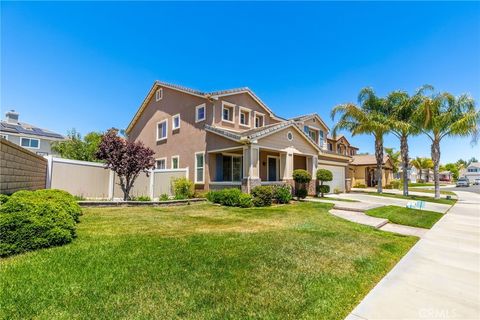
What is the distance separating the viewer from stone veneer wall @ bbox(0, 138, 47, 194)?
250 inches

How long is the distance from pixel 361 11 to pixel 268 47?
6.57m

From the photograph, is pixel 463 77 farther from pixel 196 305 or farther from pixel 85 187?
pixel 85 187

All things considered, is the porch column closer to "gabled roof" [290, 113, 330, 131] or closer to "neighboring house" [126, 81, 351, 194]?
"neighboring house" [126, 81, 351, 194]

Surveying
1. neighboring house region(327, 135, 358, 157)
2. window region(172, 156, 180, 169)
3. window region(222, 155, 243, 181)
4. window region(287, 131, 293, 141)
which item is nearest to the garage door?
neighboring house region(327, 135, 358, 157)

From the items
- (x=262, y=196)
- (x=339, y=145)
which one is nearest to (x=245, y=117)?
(x=262, y=196)

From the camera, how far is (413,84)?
22.0m

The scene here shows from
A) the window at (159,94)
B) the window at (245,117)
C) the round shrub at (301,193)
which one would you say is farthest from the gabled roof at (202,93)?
the round shrub at (301,193)

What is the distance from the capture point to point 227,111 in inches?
690

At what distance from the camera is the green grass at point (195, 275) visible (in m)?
2.89

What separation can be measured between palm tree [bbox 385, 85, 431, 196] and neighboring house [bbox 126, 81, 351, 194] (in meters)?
6.26

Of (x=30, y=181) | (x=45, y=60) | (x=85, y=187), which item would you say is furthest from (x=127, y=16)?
(x=85, y=187)

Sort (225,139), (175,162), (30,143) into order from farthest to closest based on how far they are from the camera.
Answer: (30,143) < (175,162) < (225,139)

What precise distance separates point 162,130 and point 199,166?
6635 millimetres

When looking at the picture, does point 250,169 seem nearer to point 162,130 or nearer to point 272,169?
point 272,169
